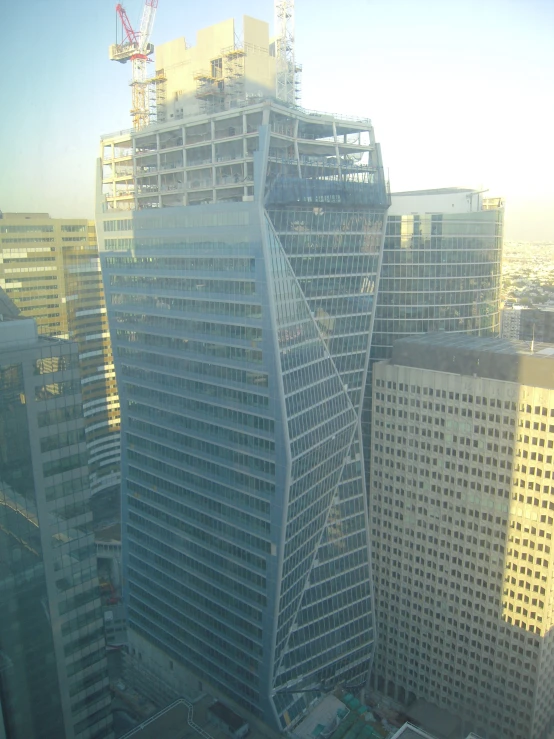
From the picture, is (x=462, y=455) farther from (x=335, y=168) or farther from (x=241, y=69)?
(x=241, y=69)

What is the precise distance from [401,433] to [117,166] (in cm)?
1163

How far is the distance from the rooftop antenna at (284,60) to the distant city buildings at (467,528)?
7696 millimetres

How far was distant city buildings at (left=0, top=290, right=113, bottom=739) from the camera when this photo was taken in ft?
26.8

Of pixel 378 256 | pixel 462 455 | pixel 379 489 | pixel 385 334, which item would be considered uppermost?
pixel 378 256

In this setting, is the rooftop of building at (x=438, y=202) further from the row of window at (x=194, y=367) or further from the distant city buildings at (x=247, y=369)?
the row of window at (x=194, y=367)

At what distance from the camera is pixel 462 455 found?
17.9m

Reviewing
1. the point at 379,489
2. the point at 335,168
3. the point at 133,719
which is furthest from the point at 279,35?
the point at 133,719

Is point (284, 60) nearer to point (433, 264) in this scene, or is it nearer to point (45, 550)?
point (433, 264)

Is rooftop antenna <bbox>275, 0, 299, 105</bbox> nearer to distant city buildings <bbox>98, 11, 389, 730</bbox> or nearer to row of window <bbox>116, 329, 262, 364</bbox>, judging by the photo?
distant city buildings <bbox>98, 11, 389, 730</bbox>

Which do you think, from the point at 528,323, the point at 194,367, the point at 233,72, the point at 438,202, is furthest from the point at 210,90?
the point at 528,323

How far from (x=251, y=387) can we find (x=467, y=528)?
779 cm

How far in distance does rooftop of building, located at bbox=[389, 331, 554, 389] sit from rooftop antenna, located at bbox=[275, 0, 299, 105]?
7.67 m

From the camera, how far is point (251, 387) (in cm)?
1524

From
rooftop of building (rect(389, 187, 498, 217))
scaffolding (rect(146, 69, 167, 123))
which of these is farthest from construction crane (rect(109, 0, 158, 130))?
rooftop of building (rect(389, 187, 498, 217))
